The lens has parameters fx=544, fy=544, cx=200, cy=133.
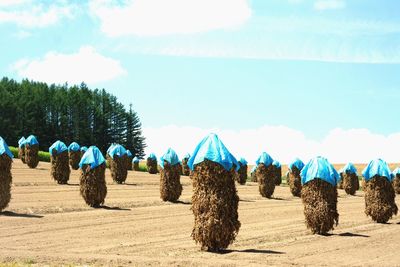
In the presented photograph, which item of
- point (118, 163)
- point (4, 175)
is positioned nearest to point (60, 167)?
point (118, 163)

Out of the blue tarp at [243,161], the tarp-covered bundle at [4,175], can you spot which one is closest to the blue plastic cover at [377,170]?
the tarp-covered bundle at [4,175]

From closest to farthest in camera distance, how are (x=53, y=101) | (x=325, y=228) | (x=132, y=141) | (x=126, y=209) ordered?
(x=325, y=228) < (x=126, y=209) < (x=53, y=101) < (x=132, y=141)

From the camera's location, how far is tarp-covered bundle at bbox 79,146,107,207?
28969 millimetres

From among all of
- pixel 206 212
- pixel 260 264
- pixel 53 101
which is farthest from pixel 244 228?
pixel 53 101

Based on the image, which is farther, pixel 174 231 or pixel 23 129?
pixel 23 129

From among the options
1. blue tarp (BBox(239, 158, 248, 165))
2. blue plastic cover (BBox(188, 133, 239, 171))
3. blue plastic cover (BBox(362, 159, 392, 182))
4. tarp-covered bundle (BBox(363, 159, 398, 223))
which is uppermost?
blue tarp (BBox(239, 158, 248, 165))

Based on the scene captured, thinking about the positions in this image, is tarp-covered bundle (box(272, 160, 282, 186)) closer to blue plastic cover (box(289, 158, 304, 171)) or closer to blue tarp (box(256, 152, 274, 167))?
blue plastic cover (box(289, 158, 304, 171))

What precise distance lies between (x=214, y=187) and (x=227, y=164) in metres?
0.78

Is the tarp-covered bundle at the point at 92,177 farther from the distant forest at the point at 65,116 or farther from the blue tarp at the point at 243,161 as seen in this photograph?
the distant forest at the point at 65,116

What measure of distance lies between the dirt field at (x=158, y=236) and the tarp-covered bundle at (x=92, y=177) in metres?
0.69

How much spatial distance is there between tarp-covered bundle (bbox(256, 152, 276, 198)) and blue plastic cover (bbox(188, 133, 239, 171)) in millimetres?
22675

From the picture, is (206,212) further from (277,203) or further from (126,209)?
(277,203)

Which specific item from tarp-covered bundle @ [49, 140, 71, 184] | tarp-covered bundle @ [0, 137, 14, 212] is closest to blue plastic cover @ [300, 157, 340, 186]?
tarp-covered bundle @ [0, 137, 14, 212]

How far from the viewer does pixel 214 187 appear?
52.7 ft
